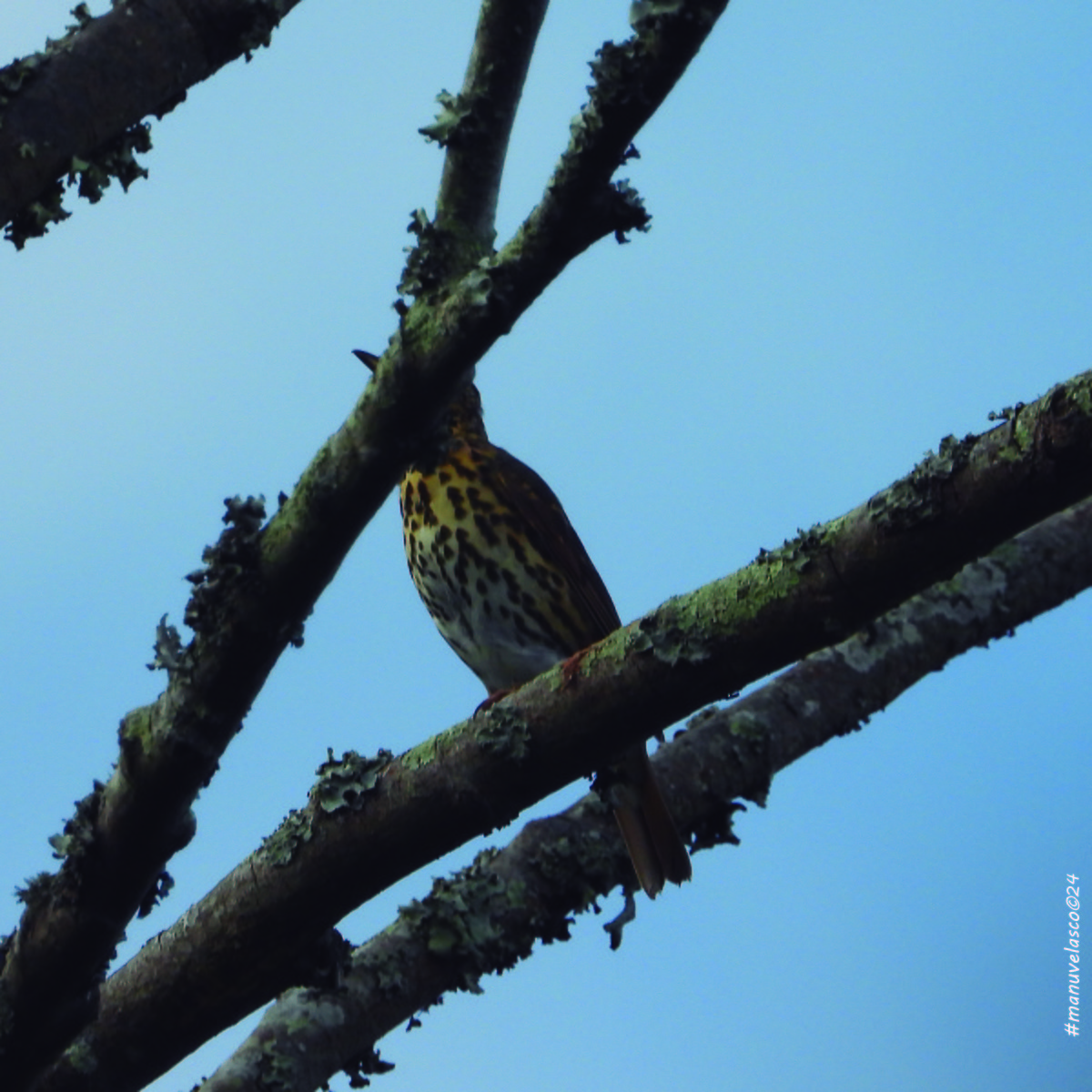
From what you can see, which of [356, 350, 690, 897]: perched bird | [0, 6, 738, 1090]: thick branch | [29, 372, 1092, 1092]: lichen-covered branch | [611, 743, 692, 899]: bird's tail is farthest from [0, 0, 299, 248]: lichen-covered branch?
[356, 350, 690, 897]: perched bird

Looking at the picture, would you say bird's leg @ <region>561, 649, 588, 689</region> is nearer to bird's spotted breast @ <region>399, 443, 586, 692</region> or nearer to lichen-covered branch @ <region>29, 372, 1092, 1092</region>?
lichen-covered branch @ <region>29, 372, 1092, 1092</region>

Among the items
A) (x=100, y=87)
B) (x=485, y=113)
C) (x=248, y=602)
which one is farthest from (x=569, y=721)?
(x=100, y=87)

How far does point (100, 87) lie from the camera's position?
8.13 feet

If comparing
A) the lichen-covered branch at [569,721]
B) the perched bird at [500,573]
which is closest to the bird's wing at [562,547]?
the perched bird at [500,573]

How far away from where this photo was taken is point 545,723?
7.69 feet

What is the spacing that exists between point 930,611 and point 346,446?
7.27 ft

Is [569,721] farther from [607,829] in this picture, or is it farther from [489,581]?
[489,581]

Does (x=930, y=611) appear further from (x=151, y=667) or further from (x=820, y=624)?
(x=151, y=667)

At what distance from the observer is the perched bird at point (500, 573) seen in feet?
15.6

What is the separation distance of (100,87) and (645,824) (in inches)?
87.5

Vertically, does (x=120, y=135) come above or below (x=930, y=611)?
above

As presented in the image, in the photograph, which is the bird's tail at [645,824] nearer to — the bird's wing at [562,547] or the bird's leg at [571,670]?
the bird's wing at [562,547]

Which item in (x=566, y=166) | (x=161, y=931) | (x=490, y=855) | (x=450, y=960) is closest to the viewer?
(x=566, y=166)

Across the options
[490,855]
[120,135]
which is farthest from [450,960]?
Result: [120,135]
